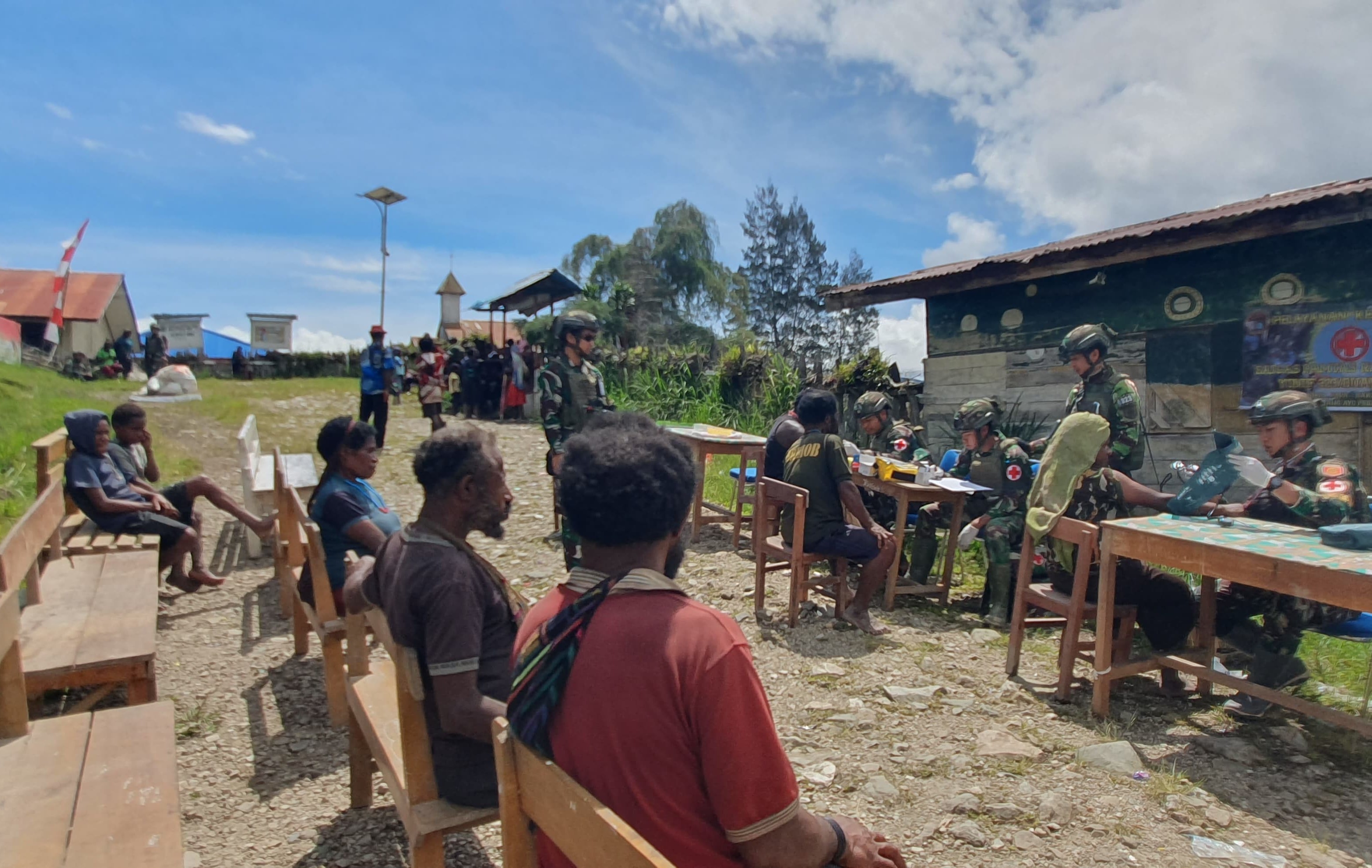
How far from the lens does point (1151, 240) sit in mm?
7555

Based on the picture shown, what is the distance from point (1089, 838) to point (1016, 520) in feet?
9.61

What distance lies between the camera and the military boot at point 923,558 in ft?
21.1

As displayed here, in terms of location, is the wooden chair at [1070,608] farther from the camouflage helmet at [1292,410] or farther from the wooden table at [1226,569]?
the camouflage helmet at [1292,410]

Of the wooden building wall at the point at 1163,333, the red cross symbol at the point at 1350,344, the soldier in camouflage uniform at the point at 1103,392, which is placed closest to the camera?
the soldier in camouflage uniform at the point at 1103,392

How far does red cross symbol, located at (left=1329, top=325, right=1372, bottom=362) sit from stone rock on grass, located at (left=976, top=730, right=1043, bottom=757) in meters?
5.61

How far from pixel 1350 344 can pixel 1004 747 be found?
5803mm

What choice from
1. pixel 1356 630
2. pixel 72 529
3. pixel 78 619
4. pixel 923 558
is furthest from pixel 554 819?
pixel 72 529

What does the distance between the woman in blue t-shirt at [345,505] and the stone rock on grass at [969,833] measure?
114 inches

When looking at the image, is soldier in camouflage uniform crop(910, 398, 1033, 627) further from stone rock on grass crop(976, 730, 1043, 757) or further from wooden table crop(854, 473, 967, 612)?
stone rock on grass crop(976, 730, 1043, 757)

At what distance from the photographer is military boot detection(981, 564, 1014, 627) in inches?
222

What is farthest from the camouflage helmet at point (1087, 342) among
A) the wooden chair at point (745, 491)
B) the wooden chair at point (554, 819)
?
the wooden chair at point (554, 819)

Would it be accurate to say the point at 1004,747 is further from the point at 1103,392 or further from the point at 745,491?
the point at 745,491

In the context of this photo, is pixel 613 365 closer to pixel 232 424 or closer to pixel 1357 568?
pixel 232 424

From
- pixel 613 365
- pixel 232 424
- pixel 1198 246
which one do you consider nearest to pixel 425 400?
pixel 232 424
